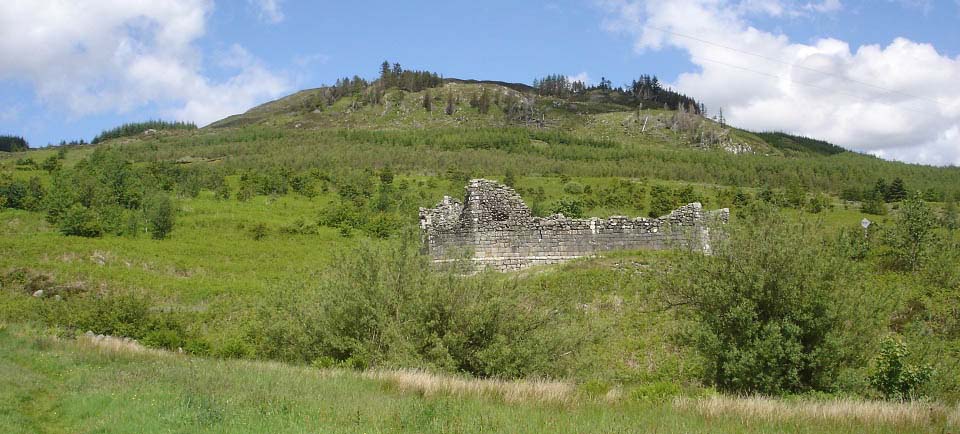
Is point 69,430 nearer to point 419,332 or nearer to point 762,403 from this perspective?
point 419,332

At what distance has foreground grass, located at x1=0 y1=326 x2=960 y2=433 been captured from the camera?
748cm

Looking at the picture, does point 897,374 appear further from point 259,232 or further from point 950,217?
point 950,217

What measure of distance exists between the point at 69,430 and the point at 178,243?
130 feet

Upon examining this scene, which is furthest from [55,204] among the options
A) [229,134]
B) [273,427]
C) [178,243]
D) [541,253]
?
[229,134]

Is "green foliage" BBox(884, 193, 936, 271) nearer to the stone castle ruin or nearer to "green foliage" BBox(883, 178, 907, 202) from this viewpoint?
the stone castle ruin

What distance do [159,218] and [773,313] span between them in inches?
1856

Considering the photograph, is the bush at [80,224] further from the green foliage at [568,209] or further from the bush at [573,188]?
the bush at [573,188]

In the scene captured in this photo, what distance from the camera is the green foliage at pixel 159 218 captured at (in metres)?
47.1

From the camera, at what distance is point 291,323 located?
1549cm

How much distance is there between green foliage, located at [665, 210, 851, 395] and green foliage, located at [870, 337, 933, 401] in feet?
2.17

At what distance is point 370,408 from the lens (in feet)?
27.1

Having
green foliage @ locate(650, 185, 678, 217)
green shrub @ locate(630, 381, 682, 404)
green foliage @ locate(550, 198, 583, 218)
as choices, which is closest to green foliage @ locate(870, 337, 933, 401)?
green shrub @ locate(630, 381, 682, 404)

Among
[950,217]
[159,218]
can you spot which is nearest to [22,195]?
[159,218]

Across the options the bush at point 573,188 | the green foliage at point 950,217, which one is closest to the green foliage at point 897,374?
the green foliage at point 950,217
